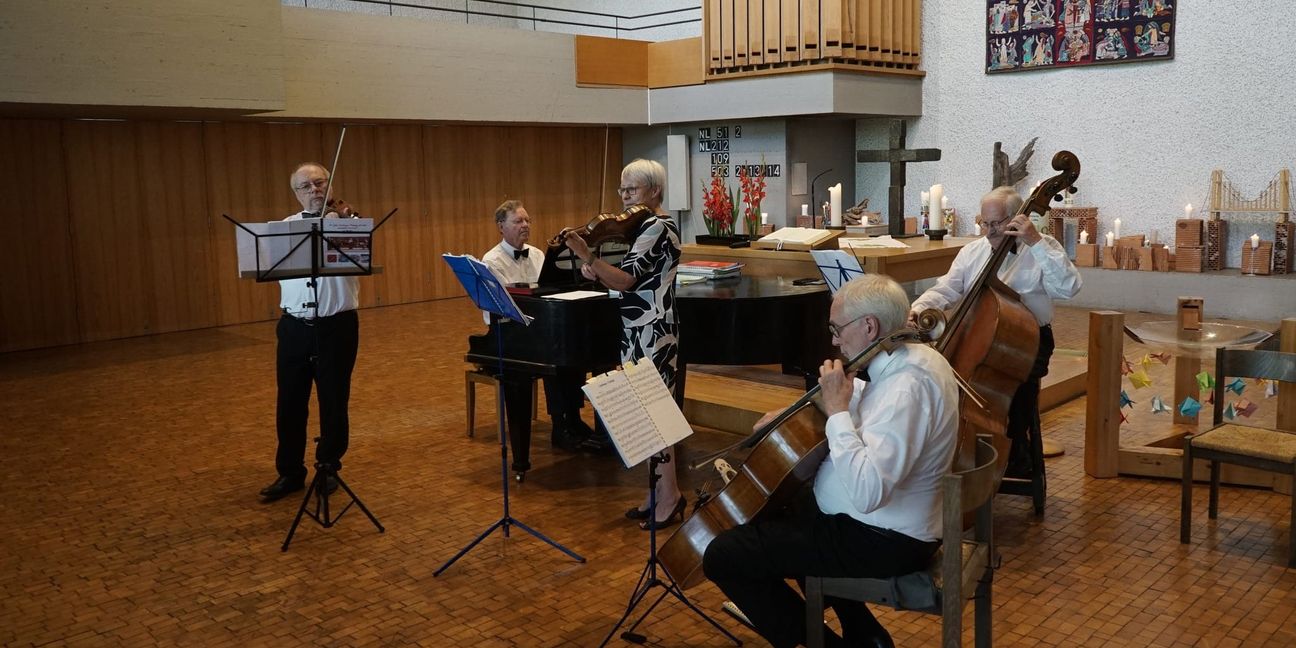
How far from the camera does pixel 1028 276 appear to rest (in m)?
4.52

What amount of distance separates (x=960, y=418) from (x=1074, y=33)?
30.8 feet

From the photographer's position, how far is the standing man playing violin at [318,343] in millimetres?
5031

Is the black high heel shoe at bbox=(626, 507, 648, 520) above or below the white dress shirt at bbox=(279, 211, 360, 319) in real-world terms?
below

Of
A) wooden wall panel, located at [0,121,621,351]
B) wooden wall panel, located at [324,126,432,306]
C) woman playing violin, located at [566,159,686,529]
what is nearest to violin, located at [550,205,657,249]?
woman playing violin, located at [566,159,686,529]

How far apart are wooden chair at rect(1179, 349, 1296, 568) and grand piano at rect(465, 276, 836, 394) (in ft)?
5.92

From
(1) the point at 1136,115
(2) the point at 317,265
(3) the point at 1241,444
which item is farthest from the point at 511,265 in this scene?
(1) the point at 1136,115

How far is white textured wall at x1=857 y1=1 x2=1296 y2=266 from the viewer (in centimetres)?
1030

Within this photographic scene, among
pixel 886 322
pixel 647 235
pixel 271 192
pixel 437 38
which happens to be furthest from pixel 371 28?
pixel 886 322

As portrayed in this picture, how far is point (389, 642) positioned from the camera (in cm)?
371

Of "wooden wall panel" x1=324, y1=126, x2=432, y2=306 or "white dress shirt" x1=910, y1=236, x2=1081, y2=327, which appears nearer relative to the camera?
"white dress shirt" x1=910, y1=236, x2=1081, y2=327

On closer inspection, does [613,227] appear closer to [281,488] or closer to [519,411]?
[519,411]

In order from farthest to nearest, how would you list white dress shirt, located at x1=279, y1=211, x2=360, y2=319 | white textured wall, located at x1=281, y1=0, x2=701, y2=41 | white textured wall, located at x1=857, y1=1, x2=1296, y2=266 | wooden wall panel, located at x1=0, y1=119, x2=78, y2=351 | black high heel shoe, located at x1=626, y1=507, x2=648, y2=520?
white textured wall, located at x1=281, y1=0, x2=701, y2=41, white textured wall, located at x1=857, y1=1, x2=1296, y2=266, wooden wall panel, located at x1=0, y1=119, x2=78, y2=351, white dress shirt, located at x1=279, y1=211, x2=360, y2=319, black high heel shoe, located at x1=626, y1=507, x2=648, y2=520

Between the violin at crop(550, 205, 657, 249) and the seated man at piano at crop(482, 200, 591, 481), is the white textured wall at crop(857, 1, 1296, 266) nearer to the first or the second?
the seated man at piano at crop(482, 200, 591, 481)

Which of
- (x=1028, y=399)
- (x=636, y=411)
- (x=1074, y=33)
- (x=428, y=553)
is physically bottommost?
(x=428, y=553)
